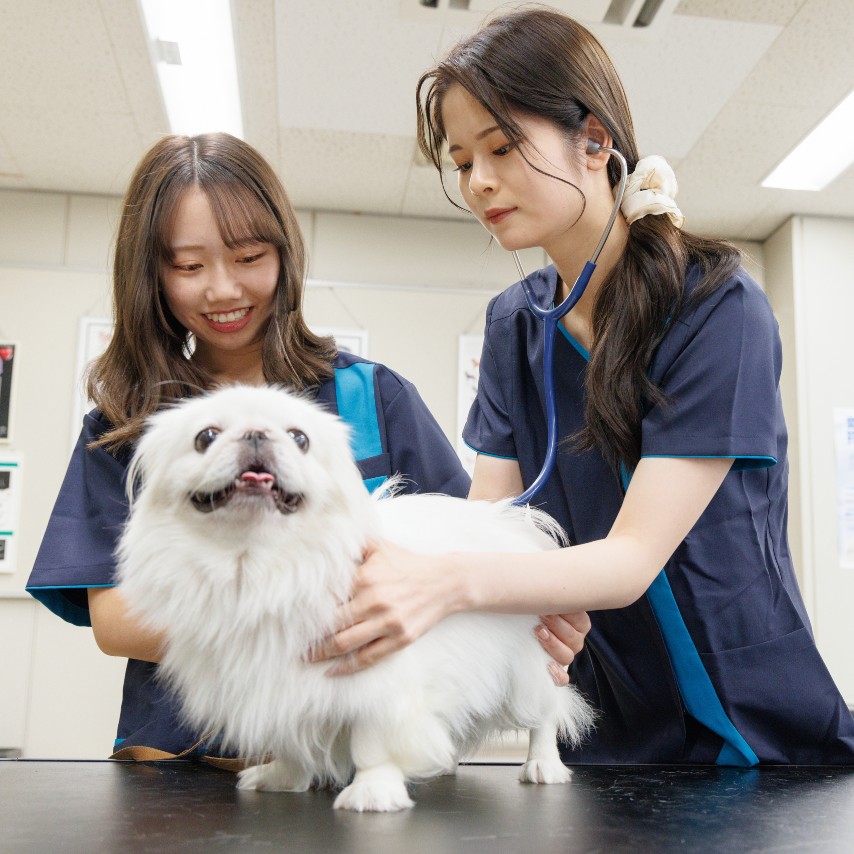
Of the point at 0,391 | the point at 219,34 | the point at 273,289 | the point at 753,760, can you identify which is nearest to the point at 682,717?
the point at 753,760

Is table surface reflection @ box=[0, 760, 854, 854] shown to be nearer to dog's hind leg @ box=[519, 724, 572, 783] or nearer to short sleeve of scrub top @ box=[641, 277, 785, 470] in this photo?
dog's hind leg @ box=[519, 724, 572, 783]

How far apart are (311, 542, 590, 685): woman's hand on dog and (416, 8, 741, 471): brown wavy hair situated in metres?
0.34

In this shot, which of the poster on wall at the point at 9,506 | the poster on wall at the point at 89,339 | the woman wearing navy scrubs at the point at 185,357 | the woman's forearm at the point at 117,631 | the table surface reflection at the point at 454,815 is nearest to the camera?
the table surface reflection at the point at 454,815

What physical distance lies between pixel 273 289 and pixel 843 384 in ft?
11.2

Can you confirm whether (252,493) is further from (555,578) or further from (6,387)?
(6,387)

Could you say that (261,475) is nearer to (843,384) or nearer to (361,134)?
(361,134)

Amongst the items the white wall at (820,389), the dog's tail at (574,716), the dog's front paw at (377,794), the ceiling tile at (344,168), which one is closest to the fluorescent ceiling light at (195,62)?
the ceiling tile at (344,168)

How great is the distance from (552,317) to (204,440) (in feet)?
1.80

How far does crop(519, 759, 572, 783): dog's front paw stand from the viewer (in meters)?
1.01

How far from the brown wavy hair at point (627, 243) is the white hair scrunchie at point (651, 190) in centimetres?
2

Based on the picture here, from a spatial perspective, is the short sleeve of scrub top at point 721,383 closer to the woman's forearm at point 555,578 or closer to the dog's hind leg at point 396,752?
the woman's forearm at point 555,578

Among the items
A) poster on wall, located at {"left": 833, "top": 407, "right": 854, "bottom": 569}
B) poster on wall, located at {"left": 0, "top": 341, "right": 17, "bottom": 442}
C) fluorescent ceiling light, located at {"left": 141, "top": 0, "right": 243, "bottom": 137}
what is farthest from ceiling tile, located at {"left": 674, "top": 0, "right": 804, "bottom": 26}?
poster on wall, located at {"left": 0, "top": 341, "right": 17, "bottom": 442}

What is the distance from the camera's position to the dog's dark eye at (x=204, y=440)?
894 millimetres

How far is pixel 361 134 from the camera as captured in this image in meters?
3.26
